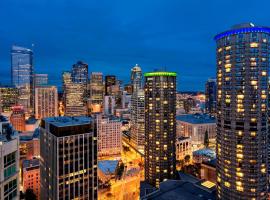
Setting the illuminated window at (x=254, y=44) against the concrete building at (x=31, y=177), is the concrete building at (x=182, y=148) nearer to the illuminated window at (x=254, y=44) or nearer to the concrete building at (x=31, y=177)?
the concrete building at (x=31, y=177)

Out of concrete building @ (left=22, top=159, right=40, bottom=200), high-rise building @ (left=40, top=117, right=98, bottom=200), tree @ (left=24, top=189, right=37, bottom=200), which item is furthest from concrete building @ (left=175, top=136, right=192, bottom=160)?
tree @ (left=24, top=189, right=37, bottom=200)

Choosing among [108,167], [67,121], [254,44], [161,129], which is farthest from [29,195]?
[254,44]

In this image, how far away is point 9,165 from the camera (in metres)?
27.7

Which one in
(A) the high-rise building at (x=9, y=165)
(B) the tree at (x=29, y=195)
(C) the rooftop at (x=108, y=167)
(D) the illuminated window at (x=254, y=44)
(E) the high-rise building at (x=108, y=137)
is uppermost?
(D) the illuminated window at (x=254, y=44)

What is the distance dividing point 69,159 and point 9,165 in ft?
172

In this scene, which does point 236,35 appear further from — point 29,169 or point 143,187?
point 29,169

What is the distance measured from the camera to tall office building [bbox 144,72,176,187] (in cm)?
Answer: 12350

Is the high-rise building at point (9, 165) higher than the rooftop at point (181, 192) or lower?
higher

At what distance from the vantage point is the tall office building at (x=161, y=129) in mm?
123500

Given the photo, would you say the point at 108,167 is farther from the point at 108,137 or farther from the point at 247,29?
the point at 247,29

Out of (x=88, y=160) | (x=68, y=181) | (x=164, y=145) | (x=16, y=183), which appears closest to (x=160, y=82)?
(x=164, y=145)

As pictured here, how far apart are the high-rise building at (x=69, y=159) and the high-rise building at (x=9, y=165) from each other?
48.4 metres

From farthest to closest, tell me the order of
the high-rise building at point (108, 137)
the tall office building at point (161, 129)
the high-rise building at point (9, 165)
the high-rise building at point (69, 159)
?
the high-rise building at point (108, 137) → the tall office building at point (161, 129) → the high-rise building at point (69, 159) → the high-rise building at point (9, 165)

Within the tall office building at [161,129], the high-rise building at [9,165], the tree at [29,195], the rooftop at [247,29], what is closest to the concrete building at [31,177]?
the tree at [29,195]
